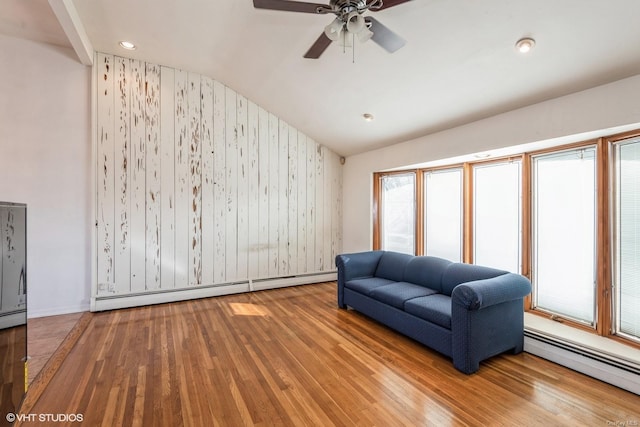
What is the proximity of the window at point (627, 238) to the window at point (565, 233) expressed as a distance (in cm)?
18

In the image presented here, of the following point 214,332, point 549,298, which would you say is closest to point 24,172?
point 214,332

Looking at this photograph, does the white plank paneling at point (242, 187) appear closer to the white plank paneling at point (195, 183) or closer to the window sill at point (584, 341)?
the white plank paneling at point (195, 183)

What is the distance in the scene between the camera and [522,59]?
240 cm

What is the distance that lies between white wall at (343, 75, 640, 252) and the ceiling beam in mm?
4010

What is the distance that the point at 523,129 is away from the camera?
114 inches

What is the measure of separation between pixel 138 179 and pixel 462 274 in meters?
4.28

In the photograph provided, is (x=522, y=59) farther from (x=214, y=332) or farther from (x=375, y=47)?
(x=214, y=332)

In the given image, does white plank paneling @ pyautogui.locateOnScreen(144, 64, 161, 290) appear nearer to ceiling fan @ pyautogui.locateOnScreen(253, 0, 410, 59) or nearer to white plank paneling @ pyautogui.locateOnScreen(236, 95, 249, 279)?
white plank paneling @ pyautogui.locateOnScreen(236, 95, 249, 279)

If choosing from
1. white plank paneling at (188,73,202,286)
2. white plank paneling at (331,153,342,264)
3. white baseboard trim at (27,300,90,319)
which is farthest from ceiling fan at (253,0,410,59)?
white baseboard trim at (27,300,90,319)

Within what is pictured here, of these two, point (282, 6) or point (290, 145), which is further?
point (290, 145)

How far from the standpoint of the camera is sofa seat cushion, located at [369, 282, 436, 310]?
3156 mm

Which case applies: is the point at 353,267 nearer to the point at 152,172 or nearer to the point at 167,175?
the point at 167,175

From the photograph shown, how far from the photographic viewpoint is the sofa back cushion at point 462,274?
2975 mm

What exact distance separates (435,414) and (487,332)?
3.05 feet
